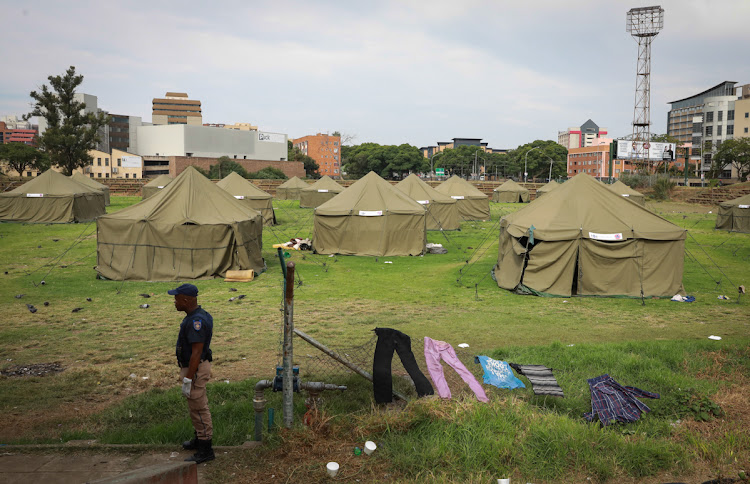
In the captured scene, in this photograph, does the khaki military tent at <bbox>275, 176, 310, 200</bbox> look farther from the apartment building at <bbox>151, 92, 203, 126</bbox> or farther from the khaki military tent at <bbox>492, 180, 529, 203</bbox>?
the apartment building at <bbox>151, 92, 203, 126</bbox>

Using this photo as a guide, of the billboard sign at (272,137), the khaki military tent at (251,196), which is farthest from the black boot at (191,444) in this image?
the billboard sign at (272,137)

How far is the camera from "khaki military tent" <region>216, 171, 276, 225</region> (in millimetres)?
32125

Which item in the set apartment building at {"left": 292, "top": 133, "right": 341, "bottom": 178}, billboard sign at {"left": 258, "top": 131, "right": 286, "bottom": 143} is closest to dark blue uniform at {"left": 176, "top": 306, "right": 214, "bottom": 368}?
billboard sign at {"left": 258, "top": 131, "right": 286, "bottom": 143}

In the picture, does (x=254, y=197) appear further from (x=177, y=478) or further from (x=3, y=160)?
(x=3, y=160)

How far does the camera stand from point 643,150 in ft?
222

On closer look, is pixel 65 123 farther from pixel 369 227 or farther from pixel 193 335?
pixel 193 335

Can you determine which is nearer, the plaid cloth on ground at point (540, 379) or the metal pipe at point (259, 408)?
the metal pipe at point (259, 408)

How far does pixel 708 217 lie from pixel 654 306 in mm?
30154

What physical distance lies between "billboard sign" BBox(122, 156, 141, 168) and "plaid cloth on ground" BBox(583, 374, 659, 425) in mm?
106394

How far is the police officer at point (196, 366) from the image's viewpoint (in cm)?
531

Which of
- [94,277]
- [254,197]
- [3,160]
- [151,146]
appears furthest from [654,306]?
[151,146]

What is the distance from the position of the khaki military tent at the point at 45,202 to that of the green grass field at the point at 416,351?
569 inches

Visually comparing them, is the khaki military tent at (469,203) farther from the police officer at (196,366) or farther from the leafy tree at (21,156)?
the leafy tree at (21,156)

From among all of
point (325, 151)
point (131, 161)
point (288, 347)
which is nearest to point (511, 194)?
point (288, 347)
